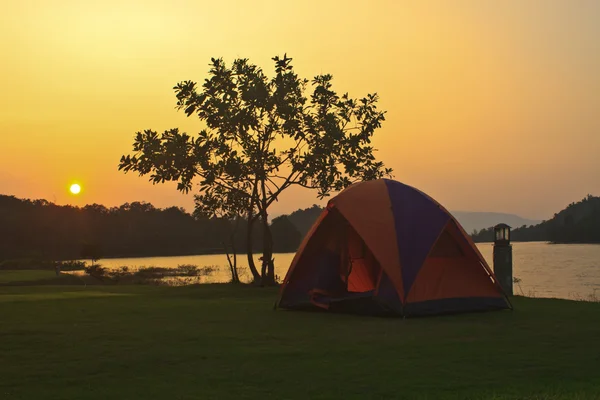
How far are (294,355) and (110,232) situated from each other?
3180 inches

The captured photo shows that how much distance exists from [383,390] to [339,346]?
2693 mm

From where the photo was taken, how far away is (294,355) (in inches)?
364

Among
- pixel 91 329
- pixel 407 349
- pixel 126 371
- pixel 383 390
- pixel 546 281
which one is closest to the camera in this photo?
pixel 383 390

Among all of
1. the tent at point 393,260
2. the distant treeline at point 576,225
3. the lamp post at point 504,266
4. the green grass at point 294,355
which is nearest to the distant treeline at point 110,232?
the distant treeline at point 576,225

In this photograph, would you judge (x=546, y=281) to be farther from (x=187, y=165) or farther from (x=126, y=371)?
(x=126, y=371)

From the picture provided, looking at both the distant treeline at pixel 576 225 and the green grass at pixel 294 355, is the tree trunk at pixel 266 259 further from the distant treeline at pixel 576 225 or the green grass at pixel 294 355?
the distant treeline at pixel 576 225

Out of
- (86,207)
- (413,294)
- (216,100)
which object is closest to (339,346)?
(413,294)

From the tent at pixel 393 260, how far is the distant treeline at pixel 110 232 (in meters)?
49.6

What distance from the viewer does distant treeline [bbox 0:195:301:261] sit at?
72.1 metres

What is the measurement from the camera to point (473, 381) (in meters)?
7.58

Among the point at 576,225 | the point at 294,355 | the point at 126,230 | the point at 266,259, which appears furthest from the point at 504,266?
the point at 576,225

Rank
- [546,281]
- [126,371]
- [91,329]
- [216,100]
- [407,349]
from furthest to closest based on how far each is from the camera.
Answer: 1. [546,281]
2. [216,100]
3. [91,329]
4. [407,349]
5. [126,371]

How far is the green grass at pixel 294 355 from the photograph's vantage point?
23.9ft

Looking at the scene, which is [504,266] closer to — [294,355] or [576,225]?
[294,355]
